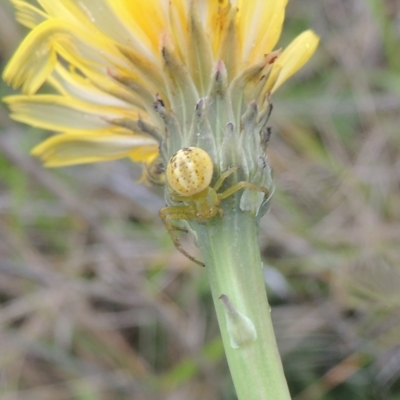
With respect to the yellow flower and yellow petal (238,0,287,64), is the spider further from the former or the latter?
yellow petal (238,0,287,64)

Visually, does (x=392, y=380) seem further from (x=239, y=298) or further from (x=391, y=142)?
(x=239, y=298)

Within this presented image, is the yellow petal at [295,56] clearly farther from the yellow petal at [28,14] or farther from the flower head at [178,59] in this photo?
the yellow petal at [28,14]

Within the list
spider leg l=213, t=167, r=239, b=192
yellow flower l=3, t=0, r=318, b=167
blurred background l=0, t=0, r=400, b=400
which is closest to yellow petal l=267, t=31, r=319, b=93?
Answer: yellow flower l=3, t=0, r=318, b=167

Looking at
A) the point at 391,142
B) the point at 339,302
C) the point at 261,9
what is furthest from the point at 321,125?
the point at 261,9

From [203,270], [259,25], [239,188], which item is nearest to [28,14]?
[259,25]

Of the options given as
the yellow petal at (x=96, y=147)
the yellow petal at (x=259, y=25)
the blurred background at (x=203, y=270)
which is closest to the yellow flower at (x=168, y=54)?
the yellow petal at (x=259, y=25)

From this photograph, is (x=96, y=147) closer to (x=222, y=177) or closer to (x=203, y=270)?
(x=222, y=177)
